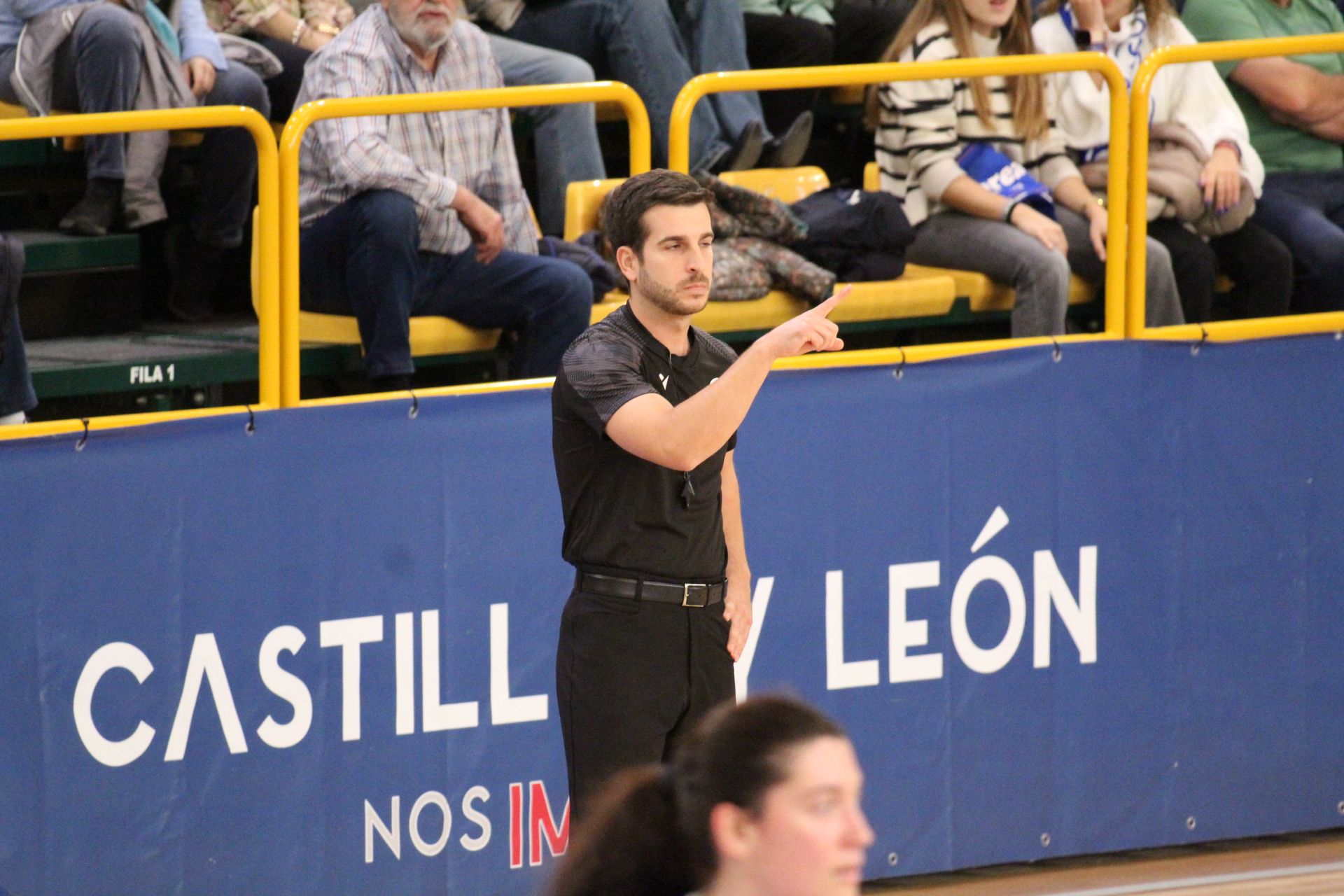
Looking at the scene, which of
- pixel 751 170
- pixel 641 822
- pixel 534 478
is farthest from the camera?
pixel 751 170

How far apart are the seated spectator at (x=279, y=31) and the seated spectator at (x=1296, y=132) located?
3169 millimetres

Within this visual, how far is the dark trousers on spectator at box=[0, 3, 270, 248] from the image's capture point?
6.09 metres

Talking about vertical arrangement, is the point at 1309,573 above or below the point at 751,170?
below

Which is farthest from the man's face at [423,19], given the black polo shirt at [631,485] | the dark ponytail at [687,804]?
the dark ponytail at [687,804]

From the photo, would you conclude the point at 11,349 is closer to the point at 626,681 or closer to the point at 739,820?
the point at 626,681

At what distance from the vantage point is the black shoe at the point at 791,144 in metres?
7.24

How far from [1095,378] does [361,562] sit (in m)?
2.29

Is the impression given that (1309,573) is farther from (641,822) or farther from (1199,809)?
(641,822)

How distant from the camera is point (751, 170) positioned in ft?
22.4

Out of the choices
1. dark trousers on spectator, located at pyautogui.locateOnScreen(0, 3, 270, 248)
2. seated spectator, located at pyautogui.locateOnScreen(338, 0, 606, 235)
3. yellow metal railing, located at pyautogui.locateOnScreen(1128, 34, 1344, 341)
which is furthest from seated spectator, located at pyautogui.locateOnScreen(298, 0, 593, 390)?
yellow metal railing, located at pyautogui.locateOnScreen(1128, 34, 1344, 341)

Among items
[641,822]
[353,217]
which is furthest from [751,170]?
[641,822]

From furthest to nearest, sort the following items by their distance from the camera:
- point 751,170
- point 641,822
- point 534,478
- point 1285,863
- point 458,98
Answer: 1. point 751,170
2. point 1285,863
3. point 534,478
4. point 458,98
5. point 641,822

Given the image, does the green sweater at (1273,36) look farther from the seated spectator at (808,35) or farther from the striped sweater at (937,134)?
the seated spectator at (808,35)

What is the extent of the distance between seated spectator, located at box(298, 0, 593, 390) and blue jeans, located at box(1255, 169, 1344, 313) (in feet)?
8.42
